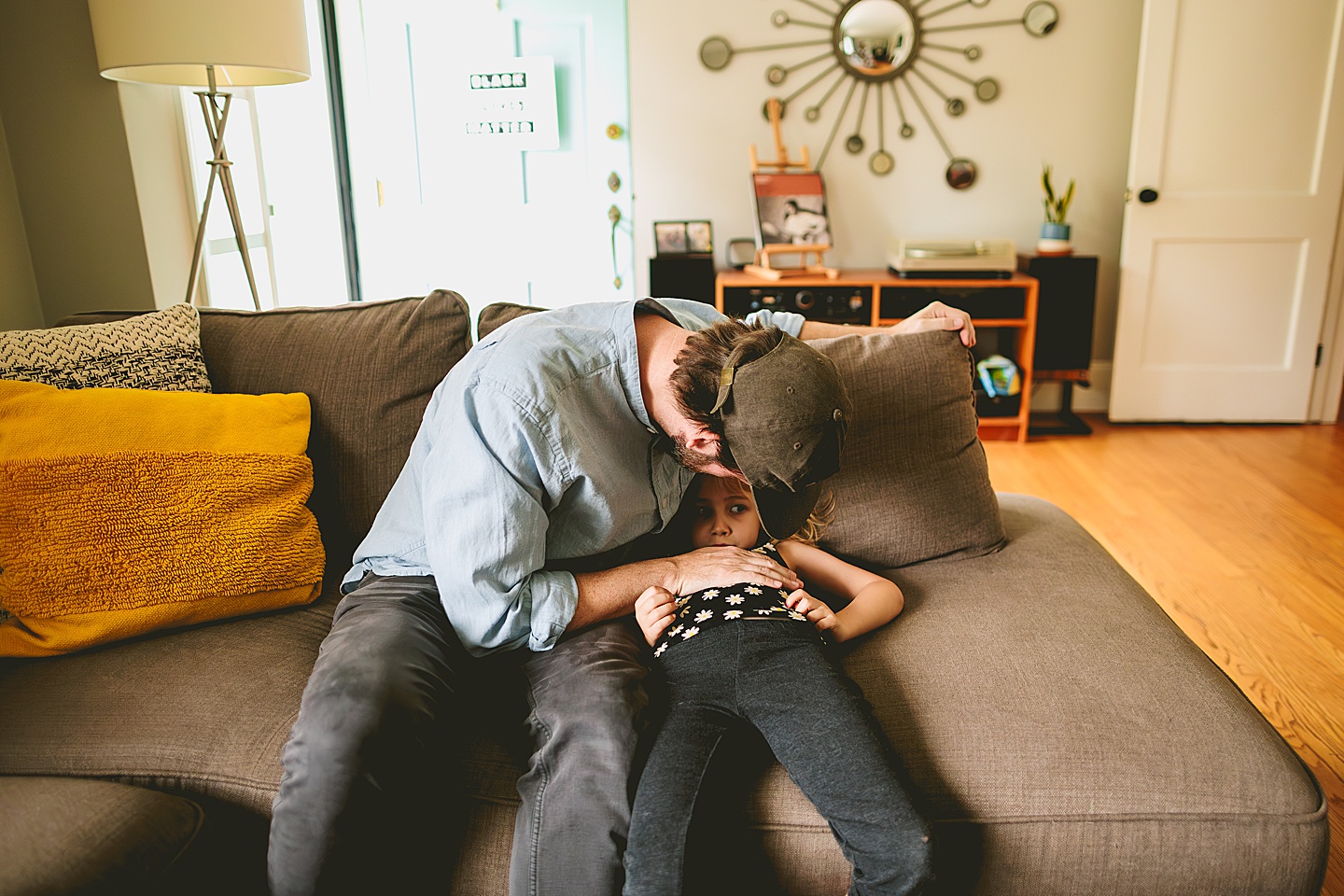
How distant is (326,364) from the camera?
1619 mm

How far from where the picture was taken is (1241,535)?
281cm

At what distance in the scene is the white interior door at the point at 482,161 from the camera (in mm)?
3902

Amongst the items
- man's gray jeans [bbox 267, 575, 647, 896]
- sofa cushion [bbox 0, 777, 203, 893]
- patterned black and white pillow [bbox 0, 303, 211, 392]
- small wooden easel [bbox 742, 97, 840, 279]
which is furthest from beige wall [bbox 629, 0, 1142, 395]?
sofa cushion [bbox 0, 777, 203, 893]

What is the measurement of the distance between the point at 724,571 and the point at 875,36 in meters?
3.34

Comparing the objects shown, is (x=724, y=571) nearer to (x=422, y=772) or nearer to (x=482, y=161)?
(x=422, y=772)

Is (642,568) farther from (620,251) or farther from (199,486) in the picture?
(620,251)

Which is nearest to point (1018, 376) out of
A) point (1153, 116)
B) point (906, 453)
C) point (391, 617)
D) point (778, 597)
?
point (1153, 116)

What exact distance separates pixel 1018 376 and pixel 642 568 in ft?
9.74

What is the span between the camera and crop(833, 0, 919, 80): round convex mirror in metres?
3.88

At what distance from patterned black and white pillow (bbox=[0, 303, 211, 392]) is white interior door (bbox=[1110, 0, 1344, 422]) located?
3663 mm

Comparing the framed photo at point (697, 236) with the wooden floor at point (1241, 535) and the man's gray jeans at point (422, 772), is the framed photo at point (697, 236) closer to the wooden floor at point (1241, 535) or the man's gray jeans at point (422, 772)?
the wooden floor at point (1241, 535)

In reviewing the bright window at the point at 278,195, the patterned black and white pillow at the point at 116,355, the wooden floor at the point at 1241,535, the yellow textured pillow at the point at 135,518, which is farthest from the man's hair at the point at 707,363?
the bright window at the point at 278,195

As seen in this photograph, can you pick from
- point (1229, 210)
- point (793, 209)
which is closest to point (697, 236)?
point (793, 209)

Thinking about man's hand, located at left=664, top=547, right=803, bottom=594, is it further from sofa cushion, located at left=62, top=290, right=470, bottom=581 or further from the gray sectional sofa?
sofa cushion, located at left=62, top=290, right=470, bottom=581
